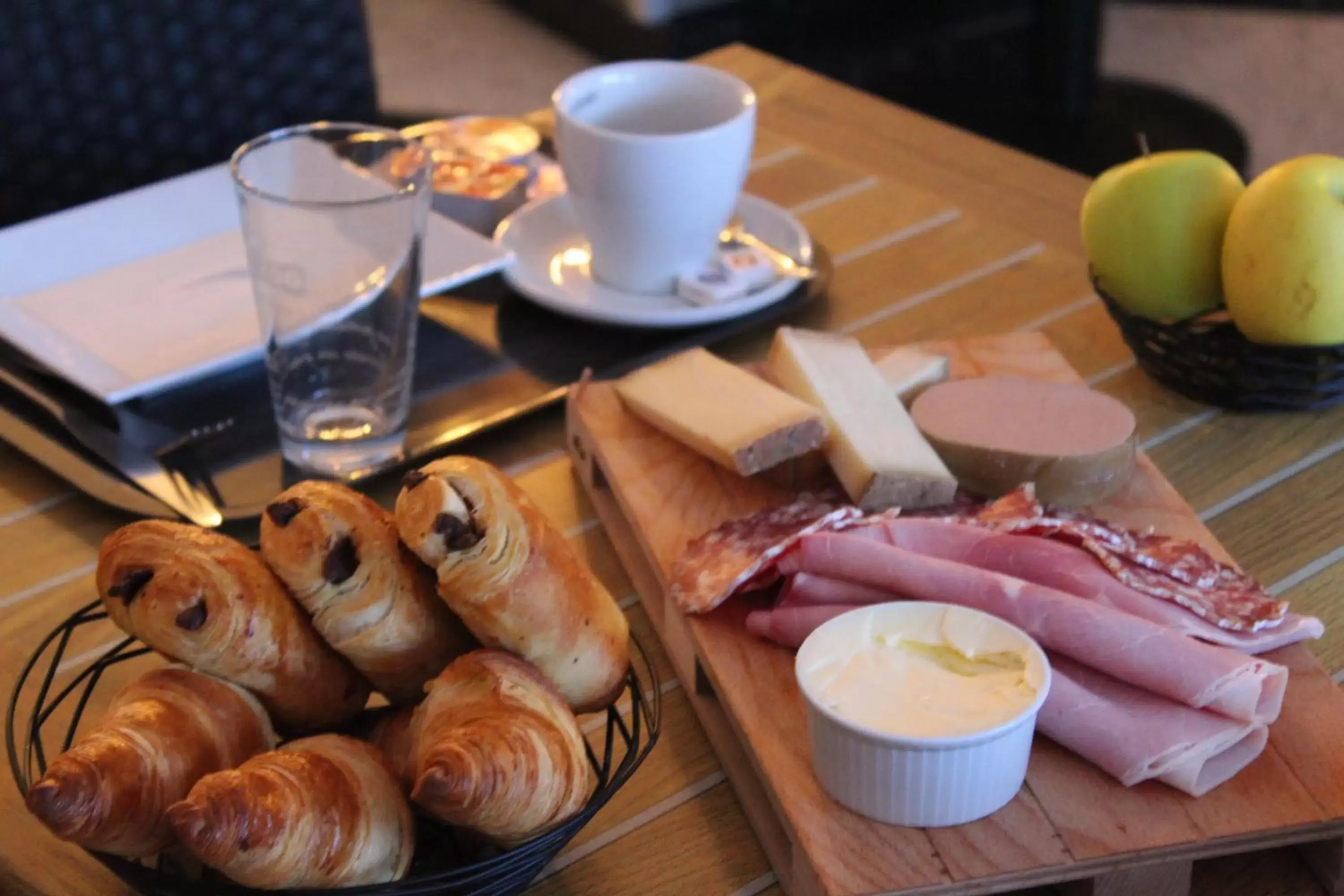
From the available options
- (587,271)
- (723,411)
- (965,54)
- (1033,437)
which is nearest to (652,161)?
(587,271)

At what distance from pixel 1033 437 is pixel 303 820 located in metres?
0.52

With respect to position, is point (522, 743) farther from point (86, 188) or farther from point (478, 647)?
point (86, 188)

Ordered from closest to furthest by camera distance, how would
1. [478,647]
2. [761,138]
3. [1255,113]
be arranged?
[478,647]
[761,138]
[1255,113]

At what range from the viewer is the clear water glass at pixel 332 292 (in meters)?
0.90

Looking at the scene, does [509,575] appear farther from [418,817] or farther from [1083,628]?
[1083,628]

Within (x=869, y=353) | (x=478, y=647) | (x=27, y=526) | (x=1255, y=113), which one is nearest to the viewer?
(x=478, y=647)

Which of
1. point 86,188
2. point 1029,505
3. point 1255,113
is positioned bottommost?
point 1255,113

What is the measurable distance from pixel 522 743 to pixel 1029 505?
37 cm

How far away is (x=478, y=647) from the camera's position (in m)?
0.66

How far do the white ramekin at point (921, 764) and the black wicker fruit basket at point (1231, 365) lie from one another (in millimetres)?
433

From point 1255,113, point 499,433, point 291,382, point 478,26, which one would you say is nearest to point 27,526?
point 291,382

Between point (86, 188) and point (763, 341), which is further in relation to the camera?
point (86, 188)

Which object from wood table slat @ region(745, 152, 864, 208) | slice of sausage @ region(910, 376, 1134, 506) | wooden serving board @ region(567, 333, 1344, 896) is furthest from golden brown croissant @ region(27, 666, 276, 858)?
wood table slat @ region(745, 152, 864, 208)

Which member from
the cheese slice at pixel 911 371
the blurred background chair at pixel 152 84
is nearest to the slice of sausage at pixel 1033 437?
the cheese slice at pixel 911 371
